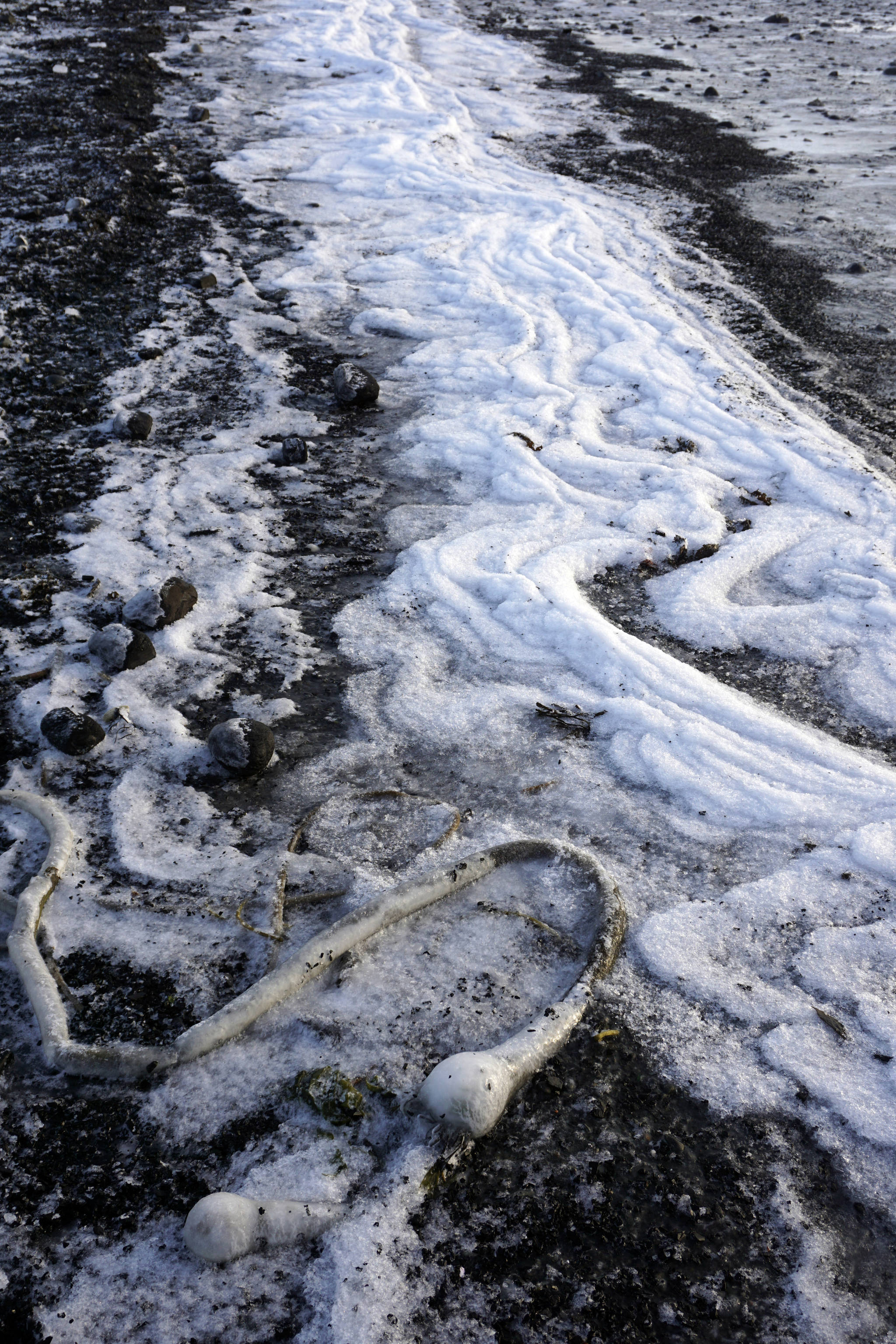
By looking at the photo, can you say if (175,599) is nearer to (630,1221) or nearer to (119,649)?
(119,649)

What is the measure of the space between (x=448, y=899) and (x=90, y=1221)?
1.02 m

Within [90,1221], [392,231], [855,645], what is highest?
[392,231]

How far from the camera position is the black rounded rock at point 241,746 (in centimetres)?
255

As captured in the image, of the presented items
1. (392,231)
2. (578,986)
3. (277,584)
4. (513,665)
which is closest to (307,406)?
(277,584)

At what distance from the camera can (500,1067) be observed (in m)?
1.79

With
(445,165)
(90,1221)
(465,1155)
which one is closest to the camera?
(90,1221)

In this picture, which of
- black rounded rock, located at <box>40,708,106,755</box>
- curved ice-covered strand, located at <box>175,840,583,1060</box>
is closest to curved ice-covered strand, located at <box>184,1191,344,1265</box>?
curved ice-covered strand, located at <box>175,840,583,1060</box>

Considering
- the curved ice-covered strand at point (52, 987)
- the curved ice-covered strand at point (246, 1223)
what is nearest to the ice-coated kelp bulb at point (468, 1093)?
the curved ice-covered strand at point (246, 1223)

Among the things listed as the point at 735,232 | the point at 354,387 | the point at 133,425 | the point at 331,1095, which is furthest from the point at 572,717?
the point at 735,232

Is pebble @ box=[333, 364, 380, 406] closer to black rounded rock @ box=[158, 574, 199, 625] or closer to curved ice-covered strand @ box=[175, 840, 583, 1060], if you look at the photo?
black rounded rock @ box=[158, 574, 199, 625]

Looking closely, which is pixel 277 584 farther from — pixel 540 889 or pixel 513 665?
pixel 540 889

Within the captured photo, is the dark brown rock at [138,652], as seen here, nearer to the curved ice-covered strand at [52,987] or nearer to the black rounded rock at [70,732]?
the black rounded rock at [70,732]

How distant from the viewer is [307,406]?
4.52 meters

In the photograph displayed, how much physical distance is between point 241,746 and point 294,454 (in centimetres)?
195
